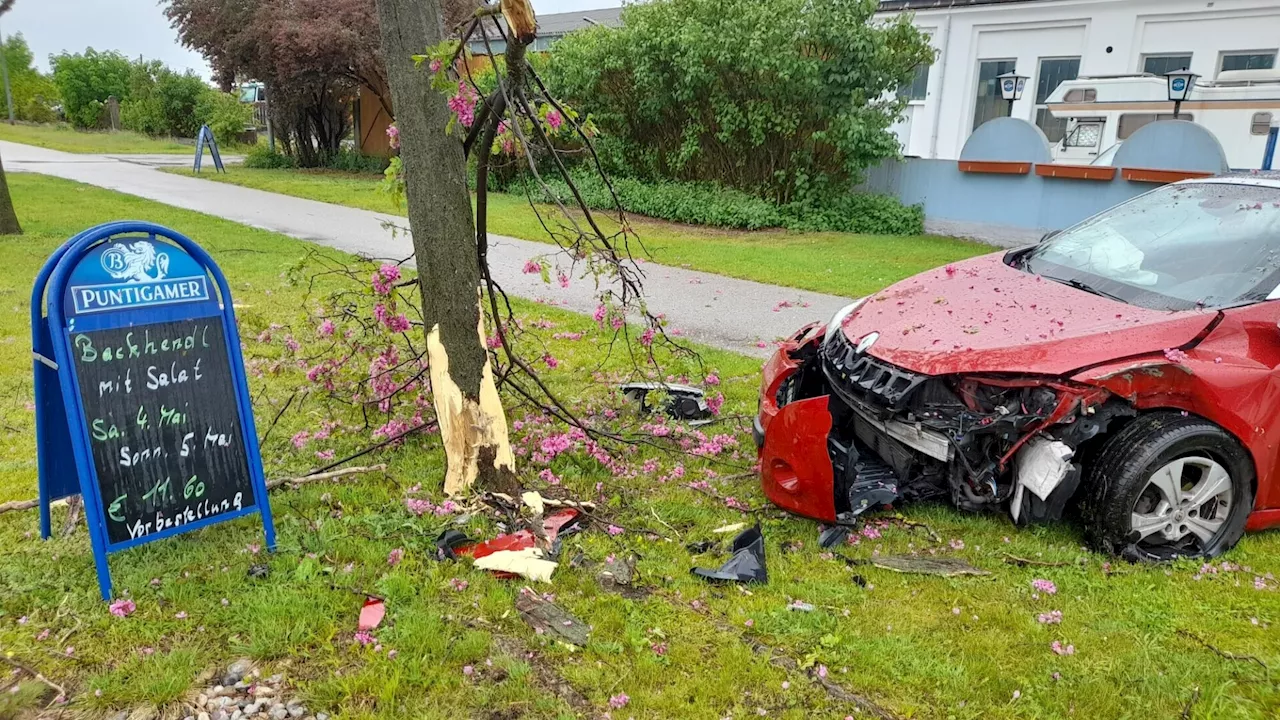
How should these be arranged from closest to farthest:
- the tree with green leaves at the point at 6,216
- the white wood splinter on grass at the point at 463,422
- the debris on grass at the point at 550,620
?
the debris on grass at the point at 550,620
the white wood splinter on grass at the point at 463,422
the tree with green leaves at the point at 6,216

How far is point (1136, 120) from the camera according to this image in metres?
14.2

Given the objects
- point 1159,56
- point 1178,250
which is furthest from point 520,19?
point 1159,56

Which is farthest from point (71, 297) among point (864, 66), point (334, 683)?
point (864, 66)

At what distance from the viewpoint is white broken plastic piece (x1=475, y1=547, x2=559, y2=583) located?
3584 millimetres

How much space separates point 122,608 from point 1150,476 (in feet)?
13.9

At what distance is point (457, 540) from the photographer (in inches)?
150

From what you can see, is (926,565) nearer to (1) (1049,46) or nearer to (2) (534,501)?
(2) (534,501)

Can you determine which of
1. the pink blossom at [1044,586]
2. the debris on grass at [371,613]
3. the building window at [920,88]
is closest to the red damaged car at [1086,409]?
the pink blossom at [1044,586]

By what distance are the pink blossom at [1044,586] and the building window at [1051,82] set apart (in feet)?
57.2

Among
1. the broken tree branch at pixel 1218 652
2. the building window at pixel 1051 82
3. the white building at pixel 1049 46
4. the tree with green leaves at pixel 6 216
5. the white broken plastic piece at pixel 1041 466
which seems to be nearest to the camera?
the broken tree branch at pixel 1218 652

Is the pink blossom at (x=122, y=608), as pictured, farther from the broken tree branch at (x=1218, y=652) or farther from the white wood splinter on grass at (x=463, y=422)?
the broken tree branch at (x=1218, y=652)

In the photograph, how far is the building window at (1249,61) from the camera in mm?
15945

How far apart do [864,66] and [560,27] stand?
17938 mm

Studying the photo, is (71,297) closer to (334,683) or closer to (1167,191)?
(334,683)
